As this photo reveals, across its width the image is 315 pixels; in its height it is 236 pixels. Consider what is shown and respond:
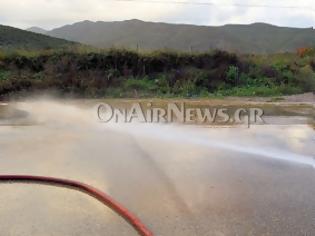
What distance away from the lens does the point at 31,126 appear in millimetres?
10336

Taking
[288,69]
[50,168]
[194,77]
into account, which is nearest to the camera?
[50,168]

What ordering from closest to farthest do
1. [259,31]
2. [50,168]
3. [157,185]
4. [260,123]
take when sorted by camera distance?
[157,185] → [50,168] → [260,123] → [259,31]

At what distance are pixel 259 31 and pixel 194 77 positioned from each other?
51.3 metres

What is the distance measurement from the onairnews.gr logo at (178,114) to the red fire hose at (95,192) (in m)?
5.03

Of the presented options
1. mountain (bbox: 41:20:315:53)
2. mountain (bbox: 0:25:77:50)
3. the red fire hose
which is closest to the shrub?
the red fire hose

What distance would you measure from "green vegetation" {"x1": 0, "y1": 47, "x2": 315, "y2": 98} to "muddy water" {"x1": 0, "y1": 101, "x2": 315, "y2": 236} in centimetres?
714

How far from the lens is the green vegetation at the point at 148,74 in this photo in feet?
57.4

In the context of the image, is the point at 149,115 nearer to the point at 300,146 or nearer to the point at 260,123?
the point at 260,123

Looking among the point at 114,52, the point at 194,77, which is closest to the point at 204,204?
the point at 194,77

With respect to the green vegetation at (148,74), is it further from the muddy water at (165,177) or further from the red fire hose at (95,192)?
the red fire hose at (95,192)

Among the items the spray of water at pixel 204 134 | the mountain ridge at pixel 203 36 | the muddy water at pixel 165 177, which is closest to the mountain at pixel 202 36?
the mountain ridge at pixel 203 36

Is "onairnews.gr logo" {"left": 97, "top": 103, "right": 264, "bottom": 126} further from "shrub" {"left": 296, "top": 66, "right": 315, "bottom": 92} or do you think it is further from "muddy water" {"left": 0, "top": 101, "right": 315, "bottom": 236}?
"shrub" {"left": 296, "top": 66, "right": 315, "bottom": 92}

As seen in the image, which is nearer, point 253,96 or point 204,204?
point 204,204

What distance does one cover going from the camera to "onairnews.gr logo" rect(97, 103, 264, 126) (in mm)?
11320
